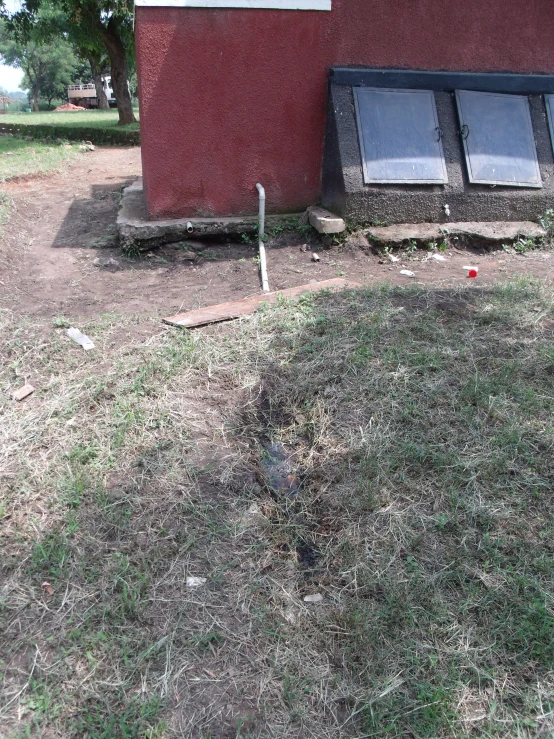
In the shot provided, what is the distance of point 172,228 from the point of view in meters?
6.23

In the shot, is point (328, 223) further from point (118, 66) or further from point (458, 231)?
point (118, 66)

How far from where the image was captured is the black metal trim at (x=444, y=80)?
20.7ft

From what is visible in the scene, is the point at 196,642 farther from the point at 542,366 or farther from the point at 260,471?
the point at 542,366

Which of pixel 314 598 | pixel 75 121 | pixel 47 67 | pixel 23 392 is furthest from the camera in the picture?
pixel 47 67

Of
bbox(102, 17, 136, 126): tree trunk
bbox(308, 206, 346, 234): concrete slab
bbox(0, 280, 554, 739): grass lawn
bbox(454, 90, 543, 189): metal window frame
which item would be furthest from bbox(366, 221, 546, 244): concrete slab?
bbox(102, 17, 136, 126): tree trunk

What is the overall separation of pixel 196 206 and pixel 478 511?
476 cm

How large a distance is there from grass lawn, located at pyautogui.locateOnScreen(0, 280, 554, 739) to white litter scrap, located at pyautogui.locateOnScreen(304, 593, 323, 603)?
0.02 m

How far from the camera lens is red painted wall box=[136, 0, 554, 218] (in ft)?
19.6

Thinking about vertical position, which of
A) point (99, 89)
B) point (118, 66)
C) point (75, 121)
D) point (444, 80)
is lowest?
point (444, 80)

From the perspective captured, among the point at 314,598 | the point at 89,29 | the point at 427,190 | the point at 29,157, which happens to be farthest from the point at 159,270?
the point at 89,29

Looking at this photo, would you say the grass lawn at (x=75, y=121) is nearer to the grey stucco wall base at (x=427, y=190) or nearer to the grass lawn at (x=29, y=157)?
the grass lawn at (x=29, y=157)

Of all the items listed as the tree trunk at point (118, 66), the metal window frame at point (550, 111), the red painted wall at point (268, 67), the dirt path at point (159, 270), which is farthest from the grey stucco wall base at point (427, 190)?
the tree trunk at point (118, 66)

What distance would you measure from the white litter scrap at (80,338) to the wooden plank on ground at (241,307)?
60 centimetres

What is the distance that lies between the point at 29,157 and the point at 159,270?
8.20 m
